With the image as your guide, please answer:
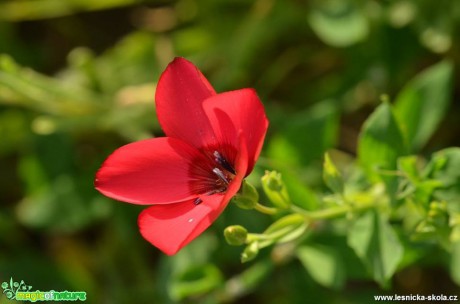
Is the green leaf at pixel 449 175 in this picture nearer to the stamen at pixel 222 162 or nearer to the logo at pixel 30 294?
the stamen at pixel 222 162

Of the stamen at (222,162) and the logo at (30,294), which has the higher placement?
the stamen at (222,162)

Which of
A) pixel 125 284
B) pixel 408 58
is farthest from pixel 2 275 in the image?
pixel 408 58

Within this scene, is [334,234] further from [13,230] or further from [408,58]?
[13,230]

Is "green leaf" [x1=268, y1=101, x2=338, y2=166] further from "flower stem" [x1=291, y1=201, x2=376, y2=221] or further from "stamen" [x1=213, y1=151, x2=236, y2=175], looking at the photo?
"stamen" [x1=213, y1=151, x2=236, y2=175]

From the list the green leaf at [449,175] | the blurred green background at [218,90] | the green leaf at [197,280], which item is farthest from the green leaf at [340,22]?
the green leaf at [197,280]

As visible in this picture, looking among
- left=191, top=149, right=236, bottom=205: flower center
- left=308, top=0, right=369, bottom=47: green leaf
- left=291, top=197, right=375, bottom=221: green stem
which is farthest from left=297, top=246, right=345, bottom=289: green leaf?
left=308, top=0, right=369, bottom=47: green leaf

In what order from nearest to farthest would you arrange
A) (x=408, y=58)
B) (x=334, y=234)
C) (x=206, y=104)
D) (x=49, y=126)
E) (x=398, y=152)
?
(x=206, y=104) → (x=398, y=152) → (x=334, y=234) → (x=49, y=126) → (x=408, y=58)
